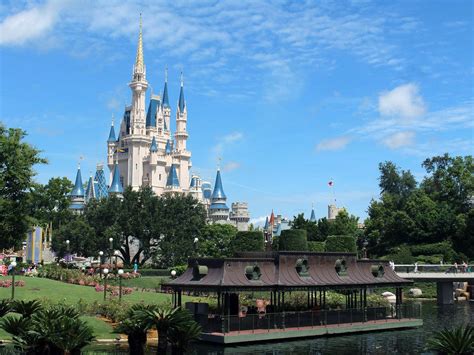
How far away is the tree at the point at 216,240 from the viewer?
3364 inches

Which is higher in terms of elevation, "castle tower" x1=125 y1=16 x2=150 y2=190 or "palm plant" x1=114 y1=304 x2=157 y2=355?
"castle tower" x1=125 y1=16 x2=150 y2=190

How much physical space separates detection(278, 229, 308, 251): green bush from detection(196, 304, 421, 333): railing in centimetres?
733

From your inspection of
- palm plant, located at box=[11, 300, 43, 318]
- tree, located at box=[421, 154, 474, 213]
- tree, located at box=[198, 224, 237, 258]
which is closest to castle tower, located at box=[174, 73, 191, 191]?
tree, located at box=[198, 224, 237, 258]

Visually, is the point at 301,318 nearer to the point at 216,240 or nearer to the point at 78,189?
the point at 216,240

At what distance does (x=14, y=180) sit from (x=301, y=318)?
28.4 m

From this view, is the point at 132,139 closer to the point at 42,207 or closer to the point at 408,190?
the point at 42,207

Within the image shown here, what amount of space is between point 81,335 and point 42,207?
8436 cm

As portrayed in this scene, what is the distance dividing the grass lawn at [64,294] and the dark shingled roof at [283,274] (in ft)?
21.1

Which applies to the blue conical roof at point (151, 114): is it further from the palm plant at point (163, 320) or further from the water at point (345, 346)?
the palm plant at point (163, 320)

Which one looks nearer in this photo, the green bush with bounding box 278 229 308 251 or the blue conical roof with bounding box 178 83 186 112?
the green bush with bounding box 278 229 308 251

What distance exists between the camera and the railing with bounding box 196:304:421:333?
29.9 m

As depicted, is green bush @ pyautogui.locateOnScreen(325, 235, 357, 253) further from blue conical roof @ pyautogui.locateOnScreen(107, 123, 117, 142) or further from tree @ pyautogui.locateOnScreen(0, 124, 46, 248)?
blue conical roof @ pyautogui.locateOnScreen(107, 123, 117, 142)

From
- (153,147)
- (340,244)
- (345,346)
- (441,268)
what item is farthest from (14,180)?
(153,147)

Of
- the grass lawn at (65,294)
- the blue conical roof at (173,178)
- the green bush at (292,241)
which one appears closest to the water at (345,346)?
the grass lawn at (65,294)
